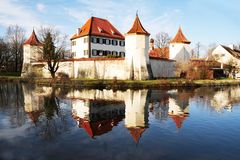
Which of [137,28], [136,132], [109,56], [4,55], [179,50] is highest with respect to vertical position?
[137,28]

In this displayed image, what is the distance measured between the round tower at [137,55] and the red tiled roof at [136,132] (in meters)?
24.6

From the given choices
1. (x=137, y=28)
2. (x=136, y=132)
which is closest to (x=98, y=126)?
(x=136, y=132)

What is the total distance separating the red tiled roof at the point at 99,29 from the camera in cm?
4594

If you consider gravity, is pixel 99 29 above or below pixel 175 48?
above

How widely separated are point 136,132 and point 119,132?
0.73m

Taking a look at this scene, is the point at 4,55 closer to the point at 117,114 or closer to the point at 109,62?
the point at 109,62

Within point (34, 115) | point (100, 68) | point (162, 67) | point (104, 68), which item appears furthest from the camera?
point (162, 67)

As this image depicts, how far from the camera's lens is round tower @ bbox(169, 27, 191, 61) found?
4697cm

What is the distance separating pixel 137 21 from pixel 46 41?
44.5 feet

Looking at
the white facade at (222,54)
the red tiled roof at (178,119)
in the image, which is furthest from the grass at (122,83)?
the white facade at (222,54)

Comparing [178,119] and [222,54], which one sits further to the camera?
[222,54]

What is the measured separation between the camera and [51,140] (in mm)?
9617

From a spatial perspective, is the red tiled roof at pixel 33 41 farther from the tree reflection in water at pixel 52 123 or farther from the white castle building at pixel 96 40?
the tree reflection in water at pixel 52 123

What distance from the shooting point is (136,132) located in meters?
11.0
